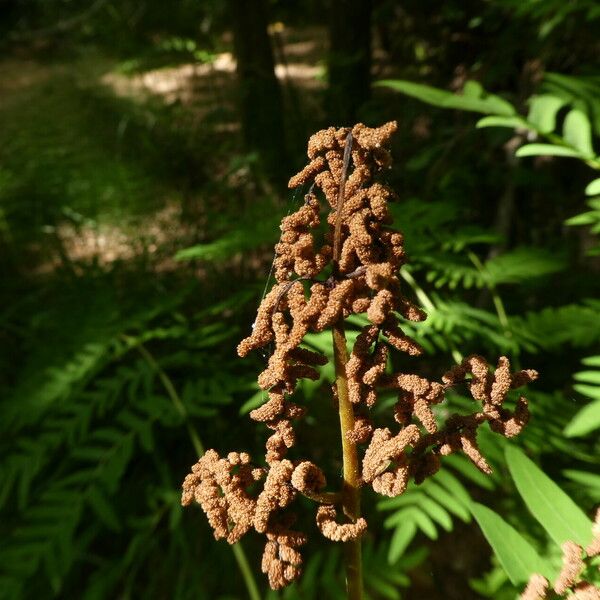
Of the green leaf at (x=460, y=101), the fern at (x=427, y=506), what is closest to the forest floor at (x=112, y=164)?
the green leaf at (x=460, y=101)

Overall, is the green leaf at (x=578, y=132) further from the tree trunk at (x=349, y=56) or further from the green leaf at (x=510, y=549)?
the tree trunk at (x=349, y=56)

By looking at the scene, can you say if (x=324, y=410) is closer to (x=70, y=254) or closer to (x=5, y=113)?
(x=70, y=254)

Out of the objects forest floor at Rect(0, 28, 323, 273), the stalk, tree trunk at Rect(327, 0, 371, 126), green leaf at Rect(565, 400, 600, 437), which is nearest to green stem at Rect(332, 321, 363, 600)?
the stalk

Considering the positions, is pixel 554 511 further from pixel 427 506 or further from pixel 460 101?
pixel 460 101

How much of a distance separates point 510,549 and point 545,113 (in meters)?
1.31

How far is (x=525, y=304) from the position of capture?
3.13 metres

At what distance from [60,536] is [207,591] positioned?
58cm

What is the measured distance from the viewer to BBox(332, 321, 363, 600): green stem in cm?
75

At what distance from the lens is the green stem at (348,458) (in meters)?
0.75

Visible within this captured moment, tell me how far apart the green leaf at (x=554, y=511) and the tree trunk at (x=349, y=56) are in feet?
14.0

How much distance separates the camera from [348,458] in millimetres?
765

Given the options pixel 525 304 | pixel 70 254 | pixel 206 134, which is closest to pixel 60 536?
pixel 525 304

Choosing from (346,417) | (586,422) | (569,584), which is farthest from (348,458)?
(586,422)

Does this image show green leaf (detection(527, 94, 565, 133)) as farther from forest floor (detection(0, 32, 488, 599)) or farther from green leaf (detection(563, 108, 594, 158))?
forest floor (detection(0, 32, 488, 599))
